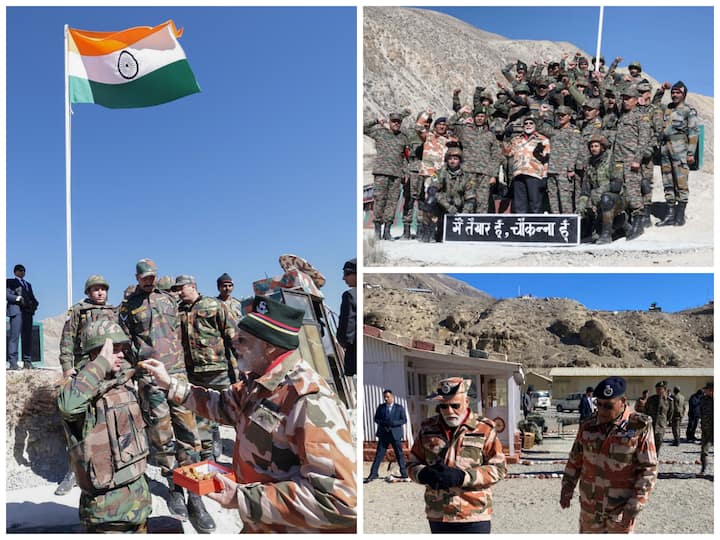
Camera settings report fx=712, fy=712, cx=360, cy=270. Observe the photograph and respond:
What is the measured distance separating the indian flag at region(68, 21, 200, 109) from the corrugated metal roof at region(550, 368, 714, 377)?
4.88m

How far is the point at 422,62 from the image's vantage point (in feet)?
72.3

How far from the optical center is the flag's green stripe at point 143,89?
20.0ft

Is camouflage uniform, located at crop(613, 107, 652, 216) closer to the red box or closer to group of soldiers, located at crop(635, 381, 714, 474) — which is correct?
group of soldiers, located at crop(635, 381, 714, 474)

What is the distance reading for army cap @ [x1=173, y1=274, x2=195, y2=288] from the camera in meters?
5.84

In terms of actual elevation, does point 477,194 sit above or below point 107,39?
below

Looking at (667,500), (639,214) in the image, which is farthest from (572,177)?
(667,500)

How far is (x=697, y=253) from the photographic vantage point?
18.3 ft

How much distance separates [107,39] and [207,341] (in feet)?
9.04

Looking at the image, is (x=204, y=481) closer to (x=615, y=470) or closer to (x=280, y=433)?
(x=280, y=433)

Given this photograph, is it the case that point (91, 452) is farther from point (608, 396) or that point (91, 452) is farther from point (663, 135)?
point (663, 135)

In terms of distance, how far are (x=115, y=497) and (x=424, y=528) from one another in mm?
2452

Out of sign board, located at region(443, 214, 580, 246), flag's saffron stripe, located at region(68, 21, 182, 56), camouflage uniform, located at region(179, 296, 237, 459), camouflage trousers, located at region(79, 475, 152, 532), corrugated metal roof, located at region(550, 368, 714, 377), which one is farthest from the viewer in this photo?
corrugated metal roof, located at region(550, 368, 714, 377)

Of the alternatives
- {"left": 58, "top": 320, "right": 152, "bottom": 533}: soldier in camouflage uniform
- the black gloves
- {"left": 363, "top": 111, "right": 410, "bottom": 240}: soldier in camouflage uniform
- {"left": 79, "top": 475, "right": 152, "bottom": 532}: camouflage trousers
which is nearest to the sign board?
{"left": 363, "top": 111, "right": 410, "bottom": 240}: soldier in camouflage uniform

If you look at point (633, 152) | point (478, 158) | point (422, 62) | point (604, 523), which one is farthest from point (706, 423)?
point (422, 62)
